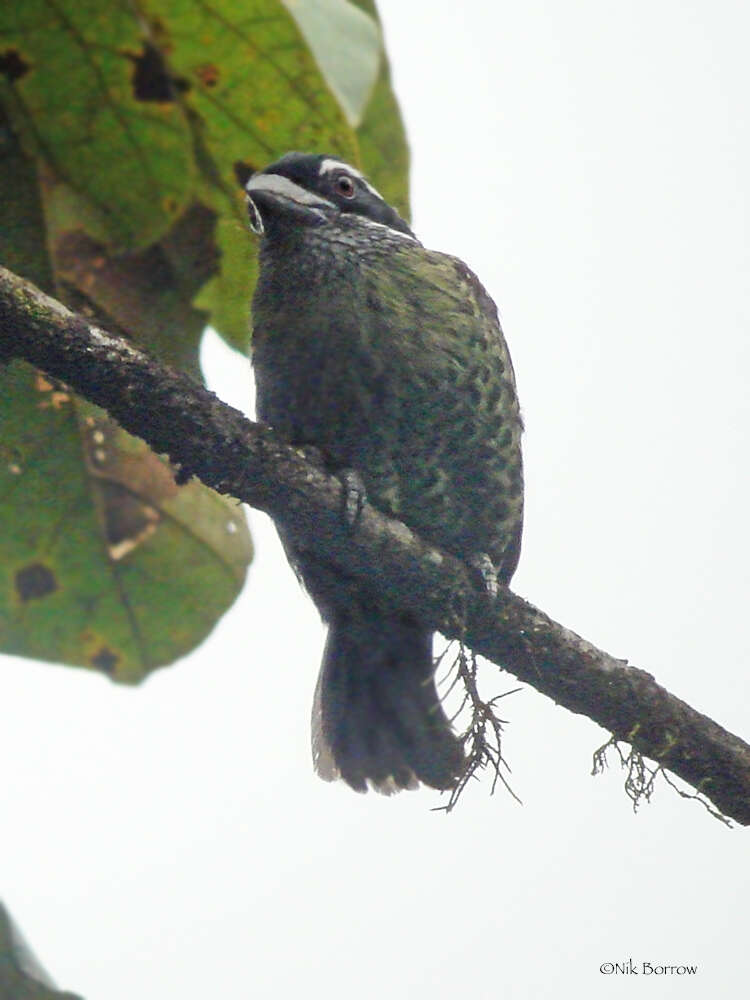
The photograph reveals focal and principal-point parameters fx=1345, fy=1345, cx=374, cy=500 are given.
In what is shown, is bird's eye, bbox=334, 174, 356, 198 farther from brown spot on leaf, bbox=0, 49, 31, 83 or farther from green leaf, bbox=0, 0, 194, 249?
brown spot on leaf, bbox=0, 49, 31, 83

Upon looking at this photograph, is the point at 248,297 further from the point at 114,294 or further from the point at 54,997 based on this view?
the point at 54,997

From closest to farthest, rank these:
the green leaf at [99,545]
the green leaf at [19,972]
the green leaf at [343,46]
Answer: the green leaf at [19,972]
the green leaf at [343,46]
the green leaf at [99,545]

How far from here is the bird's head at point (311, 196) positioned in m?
2.89

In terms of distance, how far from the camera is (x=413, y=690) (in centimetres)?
352

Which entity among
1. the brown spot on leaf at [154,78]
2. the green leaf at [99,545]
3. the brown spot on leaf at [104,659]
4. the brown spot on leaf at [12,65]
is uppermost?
the brown spot on leaf at [154,78]

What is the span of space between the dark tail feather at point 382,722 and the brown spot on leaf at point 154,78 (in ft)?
5.00

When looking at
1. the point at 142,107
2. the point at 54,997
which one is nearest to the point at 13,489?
the point at 142,107

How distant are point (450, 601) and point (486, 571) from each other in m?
0.20

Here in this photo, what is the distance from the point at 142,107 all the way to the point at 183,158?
Answer: 12 centimetres

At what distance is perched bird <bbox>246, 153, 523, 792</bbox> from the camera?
2.96 meters

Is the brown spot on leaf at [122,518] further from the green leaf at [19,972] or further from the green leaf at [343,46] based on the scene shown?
the green leaf at [19,972]

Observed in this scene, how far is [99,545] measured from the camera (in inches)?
101

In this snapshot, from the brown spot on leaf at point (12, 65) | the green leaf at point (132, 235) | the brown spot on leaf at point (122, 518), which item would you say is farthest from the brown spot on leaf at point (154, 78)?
the brown spot on leaf at point (122, 518)

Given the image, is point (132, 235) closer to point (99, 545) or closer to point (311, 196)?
point (99, 545)
